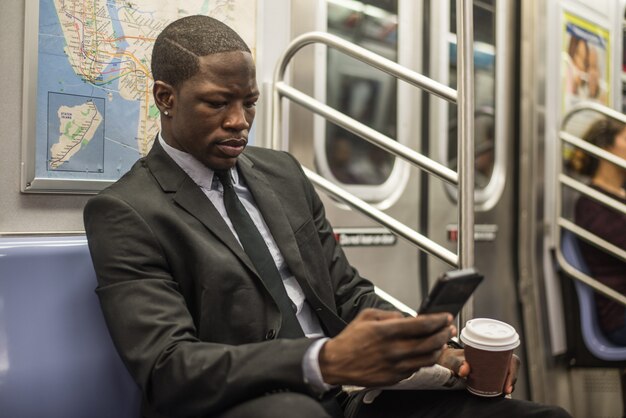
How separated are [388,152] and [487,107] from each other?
1077mm

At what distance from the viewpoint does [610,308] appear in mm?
3363

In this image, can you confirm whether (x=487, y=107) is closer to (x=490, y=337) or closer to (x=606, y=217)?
(x=606, y=217)

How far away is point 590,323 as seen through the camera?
131 inches

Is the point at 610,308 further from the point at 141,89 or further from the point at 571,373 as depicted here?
the point at 141,89

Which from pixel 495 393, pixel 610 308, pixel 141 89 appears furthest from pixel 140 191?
pixel 610 308

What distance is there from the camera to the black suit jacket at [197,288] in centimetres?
134

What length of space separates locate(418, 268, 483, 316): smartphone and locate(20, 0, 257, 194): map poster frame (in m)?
1.15

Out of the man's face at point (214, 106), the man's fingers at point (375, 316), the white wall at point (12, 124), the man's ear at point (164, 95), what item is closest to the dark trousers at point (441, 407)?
the man's fingers at point (375, 316)

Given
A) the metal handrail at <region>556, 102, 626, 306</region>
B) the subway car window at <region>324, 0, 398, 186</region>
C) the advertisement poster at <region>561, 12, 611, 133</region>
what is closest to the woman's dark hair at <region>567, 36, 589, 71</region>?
the advertisement poster at <region>561, 12, 611, 133</region>

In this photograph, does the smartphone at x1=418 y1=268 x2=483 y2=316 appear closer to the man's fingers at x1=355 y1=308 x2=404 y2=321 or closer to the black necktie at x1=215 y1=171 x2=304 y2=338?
the man's fingers at x1=355 y1=308 x2=404 y2=321

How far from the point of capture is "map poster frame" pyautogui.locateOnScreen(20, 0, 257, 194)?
186cm

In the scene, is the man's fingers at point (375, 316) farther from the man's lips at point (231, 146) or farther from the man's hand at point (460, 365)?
the man's lips at point (231, 146)

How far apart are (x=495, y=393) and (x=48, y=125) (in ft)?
4.53

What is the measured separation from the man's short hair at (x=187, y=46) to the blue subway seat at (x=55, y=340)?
1.63 feet
